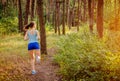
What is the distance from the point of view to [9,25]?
4259 centimetres

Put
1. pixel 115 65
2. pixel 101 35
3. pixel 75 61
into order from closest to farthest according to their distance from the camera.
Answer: pixel 115 65 < pixel 75 61 < pixel 101 35

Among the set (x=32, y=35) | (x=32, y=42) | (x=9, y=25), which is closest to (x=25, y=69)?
(x=32, y=42)

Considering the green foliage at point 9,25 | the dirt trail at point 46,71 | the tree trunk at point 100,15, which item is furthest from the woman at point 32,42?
the green foliage at point 9,25

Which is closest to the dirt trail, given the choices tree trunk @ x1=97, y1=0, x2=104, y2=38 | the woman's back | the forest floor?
the forest floor

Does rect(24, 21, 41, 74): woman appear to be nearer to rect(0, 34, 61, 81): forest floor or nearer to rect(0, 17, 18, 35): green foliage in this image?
rect(0, 34, 61, 81): forest floor

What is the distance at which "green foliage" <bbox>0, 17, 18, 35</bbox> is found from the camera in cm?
4069

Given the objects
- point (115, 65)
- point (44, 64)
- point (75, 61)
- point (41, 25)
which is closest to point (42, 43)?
point (41, 25)

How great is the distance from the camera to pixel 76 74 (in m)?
11.5

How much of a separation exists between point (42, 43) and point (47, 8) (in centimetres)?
3933

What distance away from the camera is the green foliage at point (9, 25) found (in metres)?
40.7

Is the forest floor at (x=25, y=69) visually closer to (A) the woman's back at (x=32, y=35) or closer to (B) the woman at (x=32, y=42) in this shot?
(B) the woman at (x=32, y=42)

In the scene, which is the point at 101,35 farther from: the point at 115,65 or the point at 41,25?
the point at 115,65

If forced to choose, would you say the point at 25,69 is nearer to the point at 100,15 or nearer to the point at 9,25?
the point at 100,15

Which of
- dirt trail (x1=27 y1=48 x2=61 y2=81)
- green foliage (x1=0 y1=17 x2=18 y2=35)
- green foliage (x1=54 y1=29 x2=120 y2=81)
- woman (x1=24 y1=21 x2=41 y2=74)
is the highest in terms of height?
woman (x1=24 y1=21 x2=41 y2=74)
